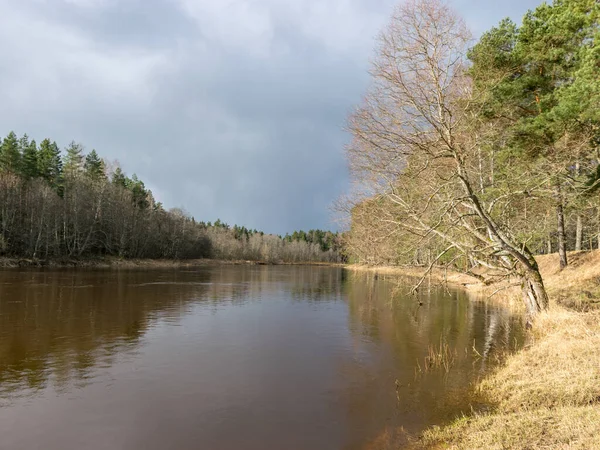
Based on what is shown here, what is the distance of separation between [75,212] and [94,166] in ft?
58.2

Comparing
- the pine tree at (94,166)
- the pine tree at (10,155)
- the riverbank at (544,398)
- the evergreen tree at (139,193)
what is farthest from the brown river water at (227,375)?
the evergreen tree at (139,193)

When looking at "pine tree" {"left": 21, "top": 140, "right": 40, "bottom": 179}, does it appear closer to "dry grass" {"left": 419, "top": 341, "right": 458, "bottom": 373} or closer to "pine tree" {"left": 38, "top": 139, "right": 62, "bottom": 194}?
"pine tree" {"left": 38, "top": 139, "right": 62, "bottom": 194}

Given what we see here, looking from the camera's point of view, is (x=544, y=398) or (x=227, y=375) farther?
(x=227, y=375)

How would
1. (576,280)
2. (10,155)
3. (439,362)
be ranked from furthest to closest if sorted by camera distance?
(10,155), (576,280), (439,362)

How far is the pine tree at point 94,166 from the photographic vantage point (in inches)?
3025

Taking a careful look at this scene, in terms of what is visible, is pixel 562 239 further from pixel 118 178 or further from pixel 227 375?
pixel 118 178

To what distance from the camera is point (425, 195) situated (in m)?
15.8

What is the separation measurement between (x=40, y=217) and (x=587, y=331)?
233 ft

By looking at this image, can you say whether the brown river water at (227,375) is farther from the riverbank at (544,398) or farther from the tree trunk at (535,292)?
the tree trunk at (535,292)

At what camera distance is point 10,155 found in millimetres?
65250

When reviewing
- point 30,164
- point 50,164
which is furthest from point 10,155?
point 50,164

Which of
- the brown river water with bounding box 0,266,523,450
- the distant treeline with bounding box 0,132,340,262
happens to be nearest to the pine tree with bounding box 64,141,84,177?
the distant treeline with bounding box 0,132,340,262

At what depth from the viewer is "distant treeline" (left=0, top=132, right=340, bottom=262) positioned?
2343 inches

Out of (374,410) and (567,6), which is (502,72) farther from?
(374,410)
